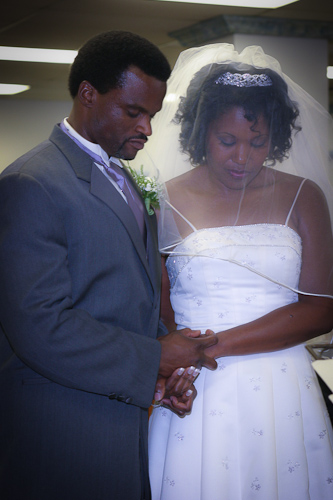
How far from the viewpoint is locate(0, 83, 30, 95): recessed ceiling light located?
7931 millimetres

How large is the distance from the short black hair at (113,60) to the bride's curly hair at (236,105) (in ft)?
0.75

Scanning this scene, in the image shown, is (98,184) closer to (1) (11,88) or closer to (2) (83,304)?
(2) (83,304)

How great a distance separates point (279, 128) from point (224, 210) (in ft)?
0.99

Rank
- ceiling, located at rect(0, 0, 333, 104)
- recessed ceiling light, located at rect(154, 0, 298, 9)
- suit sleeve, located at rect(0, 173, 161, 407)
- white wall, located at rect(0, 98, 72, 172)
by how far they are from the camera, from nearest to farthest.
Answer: suit sleeve, located at rect(0, 173, 161, 407), recessed ceiling light, located at rect(154, 0, 298, 9), ceiling, located at rect(0, 0, 333, 104), white wall, located at rect(0, 98, 72, 172)

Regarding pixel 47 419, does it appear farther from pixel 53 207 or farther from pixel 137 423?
pixel 53 207

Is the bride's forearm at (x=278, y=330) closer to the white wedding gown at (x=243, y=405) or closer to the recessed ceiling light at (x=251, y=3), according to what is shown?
the white wedding gown at (x=243, y=405)

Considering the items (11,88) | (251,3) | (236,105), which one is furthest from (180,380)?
(11,88)

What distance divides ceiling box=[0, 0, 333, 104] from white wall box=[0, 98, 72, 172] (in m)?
3.06

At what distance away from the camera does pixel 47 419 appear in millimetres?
1382

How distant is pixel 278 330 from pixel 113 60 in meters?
0.89

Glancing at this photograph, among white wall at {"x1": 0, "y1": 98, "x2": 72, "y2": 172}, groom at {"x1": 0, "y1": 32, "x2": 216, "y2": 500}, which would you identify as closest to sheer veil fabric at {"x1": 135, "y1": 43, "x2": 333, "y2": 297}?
groom at {"x1": 0, "y1": 32, "x2": 216, "y2": 500}

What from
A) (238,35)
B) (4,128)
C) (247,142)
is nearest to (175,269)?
(247,142)

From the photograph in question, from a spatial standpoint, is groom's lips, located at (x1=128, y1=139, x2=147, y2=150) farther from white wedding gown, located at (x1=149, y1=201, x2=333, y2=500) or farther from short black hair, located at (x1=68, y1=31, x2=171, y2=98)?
white wedding gown, located at (x1=149, y1=201, x2=333, y2=500)

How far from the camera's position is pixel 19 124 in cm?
895
